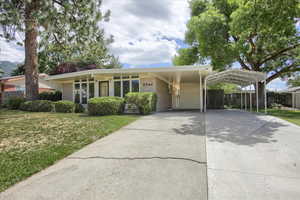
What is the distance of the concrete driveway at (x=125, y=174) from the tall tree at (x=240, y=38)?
762cm

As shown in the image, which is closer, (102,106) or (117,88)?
(102,106)

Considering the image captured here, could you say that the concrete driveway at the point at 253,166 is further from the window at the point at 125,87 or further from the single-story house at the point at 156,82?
the window at the point at 125,87

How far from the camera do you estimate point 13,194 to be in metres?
2.18

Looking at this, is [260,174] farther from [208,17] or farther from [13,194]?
[208,17]

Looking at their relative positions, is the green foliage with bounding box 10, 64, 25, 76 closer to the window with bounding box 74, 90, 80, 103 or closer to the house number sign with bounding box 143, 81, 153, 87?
the window with bounding box 74, 90, 80, 103

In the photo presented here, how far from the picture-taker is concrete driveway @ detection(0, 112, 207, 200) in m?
2.11

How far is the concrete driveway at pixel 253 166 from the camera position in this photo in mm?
2113

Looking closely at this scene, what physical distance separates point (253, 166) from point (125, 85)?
9.42 metres

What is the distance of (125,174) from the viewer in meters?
2.60

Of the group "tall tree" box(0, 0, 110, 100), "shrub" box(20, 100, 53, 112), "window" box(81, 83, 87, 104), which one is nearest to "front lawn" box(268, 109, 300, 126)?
"tall tree" box(0, 0, 110, 100)

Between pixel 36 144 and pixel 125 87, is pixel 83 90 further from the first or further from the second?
pixel 36 144

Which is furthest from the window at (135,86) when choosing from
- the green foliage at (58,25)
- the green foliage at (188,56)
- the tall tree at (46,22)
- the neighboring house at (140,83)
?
the green foliage at (188,56)

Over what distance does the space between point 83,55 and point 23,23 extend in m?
3.67

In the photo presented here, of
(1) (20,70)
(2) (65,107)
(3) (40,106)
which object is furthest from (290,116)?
(1) (20,70)
